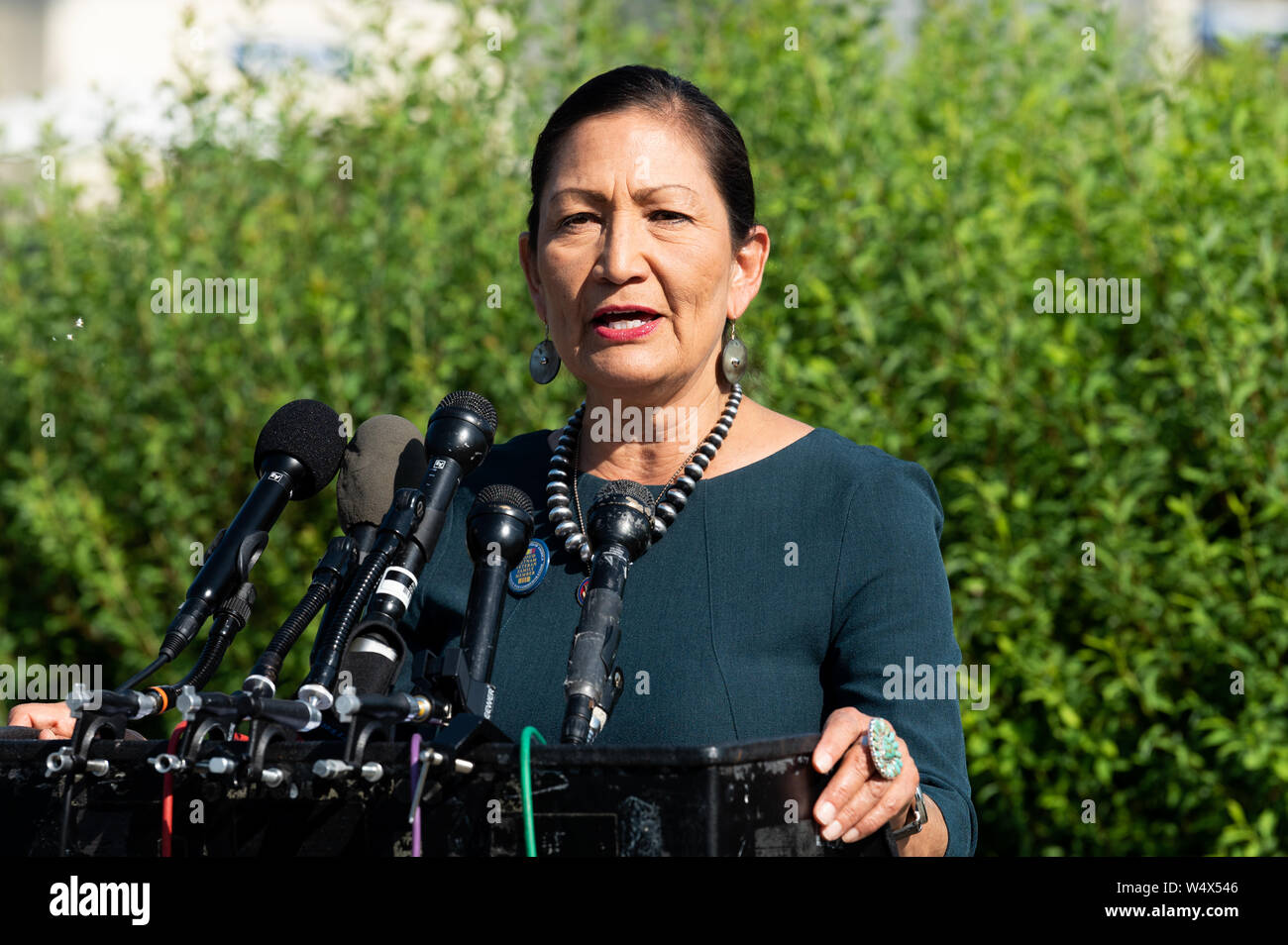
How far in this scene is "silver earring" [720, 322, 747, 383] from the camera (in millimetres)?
2684

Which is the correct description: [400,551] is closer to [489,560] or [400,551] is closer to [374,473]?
[489,560]

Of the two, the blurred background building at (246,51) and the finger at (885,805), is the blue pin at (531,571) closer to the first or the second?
the finger at (885,805)

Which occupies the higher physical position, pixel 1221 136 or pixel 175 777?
pixel 1221 136

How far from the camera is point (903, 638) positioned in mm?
2211

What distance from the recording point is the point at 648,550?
2.49 metres

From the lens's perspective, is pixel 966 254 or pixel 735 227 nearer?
pixel 735 227

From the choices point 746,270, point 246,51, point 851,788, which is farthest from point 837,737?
point 246,51

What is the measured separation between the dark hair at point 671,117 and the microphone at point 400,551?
64 cm

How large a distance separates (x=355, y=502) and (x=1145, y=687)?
2.59 m

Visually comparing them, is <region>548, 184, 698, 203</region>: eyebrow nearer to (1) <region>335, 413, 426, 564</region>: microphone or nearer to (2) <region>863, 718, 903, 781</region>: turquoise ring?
(1) <region>335, 413, 426, 564</region>: microphone

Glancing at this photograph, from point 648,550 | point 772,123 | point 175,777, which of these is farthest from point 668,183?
point 772,123

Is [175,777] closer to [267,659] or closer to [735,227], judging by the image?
[267,659]

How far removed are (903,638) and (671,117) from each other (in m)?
1.04
